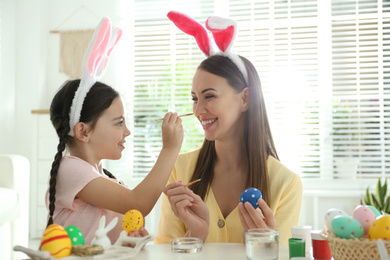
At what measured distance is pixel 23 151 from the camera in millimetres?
4750

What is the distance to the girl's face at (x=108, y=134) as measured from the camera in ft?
5.31

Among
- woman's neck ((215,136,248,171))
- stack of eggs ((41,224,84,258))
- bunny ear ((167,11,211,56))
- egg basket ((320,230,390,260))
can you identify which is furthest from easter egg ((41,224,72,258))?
bunny ear ((167,11,211,56))

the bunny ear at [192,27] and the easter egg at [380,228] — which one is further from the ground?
the bunny ear at [192,27]

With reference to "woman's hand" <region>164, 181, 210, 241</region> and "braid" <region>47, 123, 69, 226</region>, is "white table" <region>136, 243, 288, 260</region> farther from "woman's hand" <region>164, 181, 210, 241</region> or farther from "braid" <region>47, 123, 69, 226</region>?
"braid" <region>47, 123, 69, 226</region>

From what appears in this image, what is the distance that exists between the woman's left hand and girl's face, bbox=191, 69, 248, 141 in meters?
0.52

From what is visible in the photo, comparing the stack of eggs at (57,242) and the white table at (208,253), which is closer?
the stack of eggs at (57,242)

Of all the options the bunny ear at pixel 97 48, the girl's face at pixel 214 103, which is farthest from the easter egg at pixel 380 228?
the bunny ear at pixel 97 48

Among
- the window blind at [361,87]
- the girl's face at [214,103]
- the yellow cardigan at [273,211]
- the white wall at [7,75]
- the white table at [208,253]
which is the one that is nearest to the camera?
the white table at [208,253]

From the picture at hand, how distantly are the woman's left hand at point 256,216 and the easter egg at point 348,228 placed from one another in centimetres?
29

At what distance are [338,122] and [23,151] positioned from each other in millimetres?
3247

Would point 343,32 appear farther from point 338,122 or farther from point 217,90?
point 217,90

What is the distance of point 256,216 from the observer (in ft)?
4.35

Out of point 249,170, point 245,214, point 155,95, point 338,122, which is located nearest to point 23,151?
point 155,95

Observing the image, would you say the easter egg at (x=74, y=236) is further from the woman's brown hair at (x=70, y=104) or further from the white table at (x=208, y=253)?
the woman's brown hair at (x=70, y=104)
